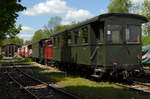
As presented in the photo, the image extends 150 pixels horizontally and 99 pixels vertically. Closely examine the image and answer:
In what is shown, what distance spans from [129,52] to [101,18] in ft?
7.27

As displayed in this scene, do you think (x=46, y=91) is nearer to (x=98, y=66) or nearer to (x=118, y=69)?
(x=98, y=66)

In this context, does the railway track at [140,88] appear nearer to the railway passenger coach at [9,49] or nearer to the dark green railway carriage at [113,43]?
the dark green railway carriage at [113,43]

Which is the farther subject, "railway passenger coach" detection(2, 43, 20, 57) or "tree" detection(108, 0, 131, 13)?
"railway passenger coach" detection(2, 43, 20, 57)

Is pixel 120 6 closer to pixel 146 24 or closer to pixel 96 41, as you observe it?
pixel 146 24

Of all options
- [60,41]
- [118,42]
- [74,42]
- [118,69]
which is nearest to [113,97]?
[118,69]

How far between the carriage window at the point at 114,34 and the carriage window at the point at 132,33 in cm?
50

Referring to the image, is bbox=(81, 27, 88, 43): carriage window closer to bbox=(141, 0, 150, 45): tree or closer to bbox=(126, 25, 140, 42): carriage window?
bbox=(126, 25, 140, 42): carriage window

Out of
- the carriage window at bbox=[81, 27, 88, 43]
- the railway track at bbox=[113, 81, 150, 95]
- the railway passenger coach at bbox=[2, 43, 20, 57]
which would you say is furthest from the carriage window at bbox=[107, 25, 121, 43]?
the railway passenger coach at bbox=[2, 43, 20, 57]

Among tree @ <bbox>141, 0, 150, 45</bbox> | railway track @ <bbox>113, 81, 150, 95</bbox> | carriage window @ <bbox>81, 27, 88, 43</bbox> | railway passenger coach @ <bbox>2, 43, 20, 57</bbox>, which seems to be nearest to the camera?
railway track @ <bbox>113, 81, 150, 95</bbox>

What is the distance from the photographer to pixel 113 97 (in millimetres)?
7254

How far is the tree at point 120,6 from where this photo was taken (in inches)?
1735

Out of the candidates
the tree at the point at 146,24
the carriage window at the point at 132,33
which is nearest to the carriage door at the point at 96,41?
the carriage window at the point at 132,33

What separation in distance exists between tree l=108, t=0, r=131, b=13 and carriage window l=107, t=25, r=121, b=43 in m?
35.7

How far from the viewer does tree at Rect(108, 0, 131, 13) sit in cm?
4406
